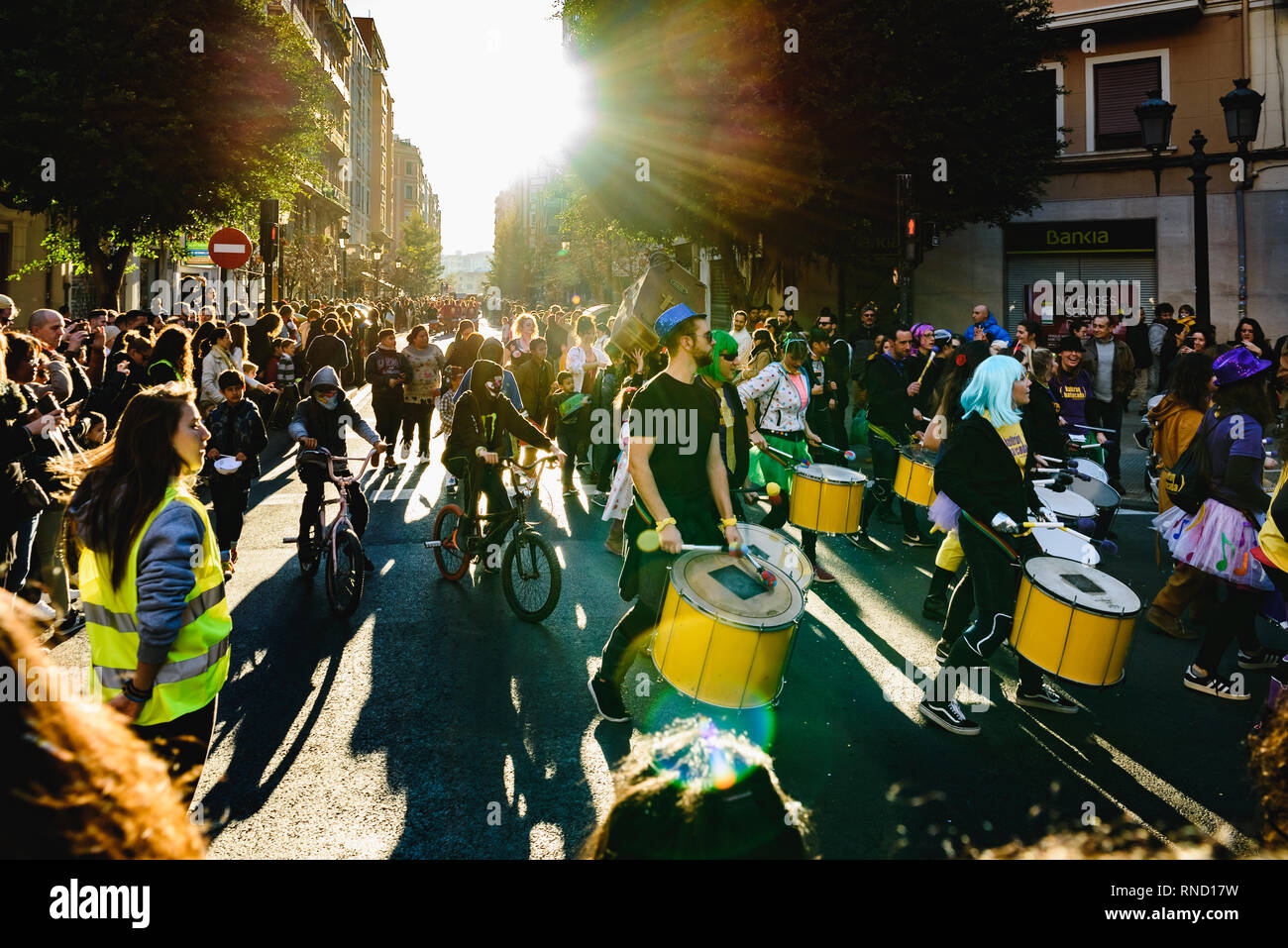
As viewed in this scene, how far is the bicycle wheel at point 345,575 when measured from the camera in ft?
→ 21.0

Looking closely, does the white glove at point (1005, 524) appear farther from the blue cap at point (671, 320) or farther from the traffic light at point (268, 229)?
the traffic light at point (268, 229)

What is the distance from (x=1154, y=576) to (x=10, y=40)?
2033 cm

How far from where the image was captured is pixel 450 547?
7.49 metres

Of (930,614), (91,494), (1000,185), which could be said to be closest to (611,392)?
(930,614)

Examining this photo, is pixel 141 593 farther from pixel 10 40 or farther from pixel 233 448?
pixel 10 40

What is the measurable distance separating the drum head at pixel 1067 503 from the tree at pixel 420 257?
263 ft

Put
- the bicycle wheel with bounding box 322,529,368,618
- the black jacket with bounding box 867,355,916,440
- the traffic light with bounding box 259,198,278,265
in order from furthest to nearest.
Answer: the traffic light with bounding box 259,198,278,265 < the black jacket with bounding box 867,355,916,440 < the bicycle wheel with bounding box 322,529,368,618

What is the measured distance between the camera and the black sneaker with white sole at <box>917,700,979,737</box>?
15.0 ft

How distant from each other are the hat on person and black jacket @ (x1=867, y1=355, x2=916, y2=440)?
426cm

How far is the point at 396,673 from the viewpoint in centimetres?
538

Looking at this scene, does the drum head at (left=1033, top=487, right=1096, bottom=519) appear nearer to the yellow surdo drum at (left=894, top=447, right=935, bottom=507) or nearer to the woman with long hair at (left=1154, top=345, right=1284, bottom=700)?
the woman with long hair at (left=1154, top=345, right=1284, bottom=700)

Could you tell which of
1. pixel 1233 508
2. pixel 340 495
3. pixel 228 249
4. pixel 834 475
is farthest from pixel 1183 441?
pixel 228 249

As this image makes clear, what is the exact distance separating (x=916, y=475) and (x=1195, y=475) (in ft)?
8.45

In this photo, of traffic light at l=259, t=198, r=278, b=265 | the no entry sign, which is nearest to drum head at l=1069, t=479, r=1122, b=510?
the no entry sign
